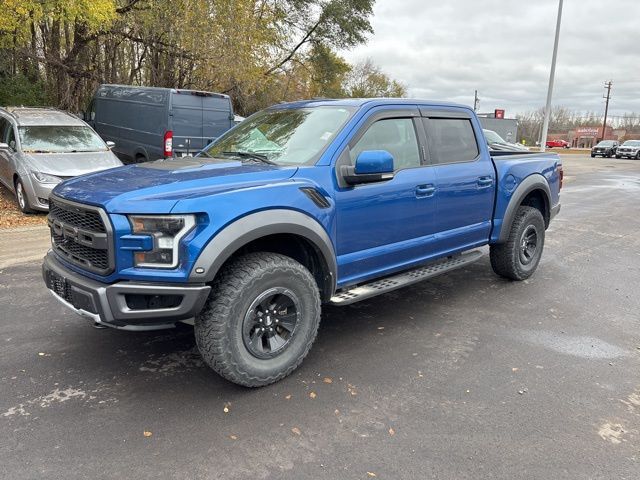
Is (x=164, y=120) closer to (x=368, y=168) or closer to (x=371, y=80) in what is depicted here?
(x=368, y=168)

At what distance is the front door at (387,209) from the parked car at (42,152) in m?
6.38

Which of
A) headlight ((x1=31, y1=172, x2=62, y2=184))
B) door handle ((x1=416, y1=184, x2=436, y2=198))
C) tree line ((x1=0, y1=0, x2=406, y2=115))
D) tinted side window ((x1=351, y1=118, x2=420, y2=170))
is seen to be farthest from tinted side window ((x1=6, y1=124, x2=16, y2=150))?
door handle ((x1=416, y1=184, x2=436, y2=198))

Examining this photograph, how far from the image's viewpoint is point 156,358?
3.82m

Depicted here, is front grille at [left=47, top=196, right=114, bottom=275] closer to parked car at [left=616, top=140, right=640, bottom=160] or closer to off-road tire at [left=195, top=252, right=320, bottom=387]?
off-road tire at [left=195, top=252, right=320, bottom=387]

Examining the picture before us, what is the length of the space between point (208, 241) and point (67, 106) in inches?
678

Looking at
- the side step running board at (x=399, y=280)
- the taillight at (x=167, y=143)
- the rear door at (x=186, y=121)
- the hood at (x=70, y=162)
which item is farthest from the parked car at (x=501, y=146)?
the hood at (x=70, y=162)

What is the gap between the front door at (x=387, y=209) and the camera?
384 centimetres

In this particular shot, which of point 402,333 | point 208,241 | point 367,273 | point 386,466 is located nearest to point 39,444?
point 208,241

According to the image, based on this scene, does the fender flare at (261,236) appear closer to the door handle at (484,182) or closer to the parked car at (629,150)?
the door handle at (484,182)

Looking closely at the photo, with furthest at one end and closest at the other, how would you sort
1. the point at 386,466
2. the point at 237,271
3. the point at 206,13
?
the point at 206,13 < the point at 237,271 < the point at 386,466

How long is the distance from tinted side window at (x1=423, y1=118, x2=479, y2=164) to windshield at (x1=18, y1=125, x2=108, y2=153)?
7300 millimetres

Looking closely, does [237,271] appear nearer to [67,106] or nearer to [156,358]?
[156,358]

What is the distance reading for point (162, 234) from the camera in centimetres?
297

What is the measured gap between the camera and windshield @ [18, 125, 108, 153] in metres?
9.28
